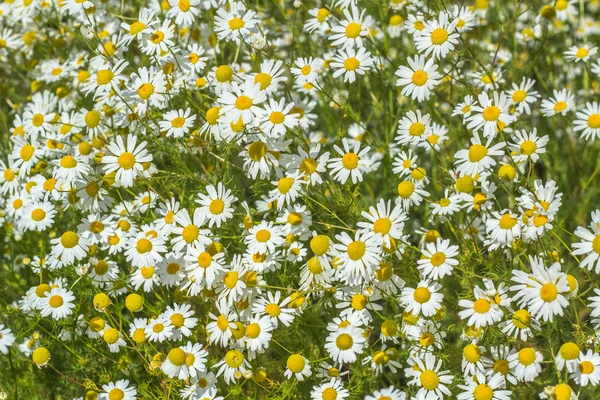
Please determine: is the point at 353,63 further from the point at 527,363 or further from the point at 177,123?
the point at 527,363

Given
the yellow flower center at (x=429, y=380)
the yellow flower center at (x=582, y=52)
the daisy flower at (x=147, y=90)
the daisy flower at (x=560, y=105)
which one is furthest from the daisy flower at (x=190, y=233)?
the yellow flower center at (x=582, y=52)

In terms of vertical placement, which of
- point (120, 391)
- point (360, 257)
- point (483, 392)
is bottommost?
point (483, 392)

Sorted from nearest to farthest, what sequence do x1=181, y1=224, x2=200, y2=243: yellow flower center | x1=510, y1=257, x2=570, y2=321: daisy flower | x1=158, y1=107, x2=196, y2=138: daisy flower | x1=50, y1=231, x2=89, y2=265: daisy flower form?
1. x1=510, y1=257, x2=570, y2=321: daisy flower
2. x1=181, y1=224, x2=200, y2=243: yellow flower center
3. x1=158, y1=107, x2=196, y2=138: daisy flower
4. x1=50, y1=231, x2=89, y2=265: daisy flower

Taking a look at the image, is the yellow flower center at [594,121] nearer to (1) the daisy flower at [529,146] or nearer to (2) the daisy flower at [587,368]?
(1) the daisy flower at [529,146]

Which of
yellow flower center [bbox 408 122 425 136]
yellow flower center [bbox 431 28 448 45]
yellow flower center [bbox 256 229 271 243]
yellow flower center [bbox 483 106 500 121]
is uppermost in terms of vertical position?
yellow flower center [bbox 431 28 448 45]

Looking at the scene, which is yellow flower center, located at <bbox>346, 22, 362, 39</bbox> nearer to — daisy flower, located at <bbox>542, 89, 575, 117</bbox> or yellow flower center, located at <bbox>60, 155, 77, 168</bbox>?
daisy flower, located at <bbox>542, 89, 575, 117</bbox>

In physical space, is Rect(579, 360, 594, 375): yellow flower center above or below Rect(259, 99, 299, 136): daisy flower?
below

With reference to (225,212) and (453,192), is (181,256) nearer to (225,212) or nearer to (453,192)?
(225,212)

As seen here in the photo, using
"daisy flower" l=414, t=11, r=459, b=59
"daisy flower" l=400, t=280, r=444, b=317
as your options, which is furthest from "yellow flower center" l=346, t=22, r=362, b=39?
"daisy flower" l=400, t=280, r=444, b=317

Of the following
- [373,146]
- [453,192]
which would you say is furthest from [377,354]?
[373,146]

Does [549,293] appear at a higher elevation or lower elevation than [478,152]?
lower

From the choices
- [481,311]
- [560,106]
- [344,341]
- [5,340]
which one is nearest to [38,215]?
[5,340]
